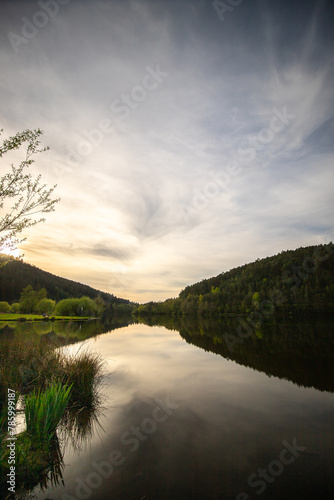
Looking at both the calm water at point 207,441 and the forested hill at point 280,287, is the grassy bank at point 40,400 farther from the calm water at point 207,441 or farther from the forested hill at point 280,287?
the forested hill at point 280,287

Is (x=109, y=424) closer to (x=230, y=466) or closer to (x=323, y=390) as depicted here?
(x=230, y=466)

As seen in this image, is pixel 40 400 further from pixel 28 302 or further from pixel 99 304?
pixel 99 304

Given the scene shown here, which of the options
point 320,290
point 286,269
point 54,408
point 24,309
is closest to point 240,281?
point 286,269

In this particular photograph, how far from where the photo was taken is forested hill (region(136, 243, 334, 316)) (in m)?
115

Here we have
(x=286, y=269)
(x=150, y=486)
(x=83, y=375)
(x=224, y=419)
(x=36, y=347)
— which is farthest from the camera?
(x=286, y=269)

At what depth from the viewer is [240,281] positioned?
146875 mm

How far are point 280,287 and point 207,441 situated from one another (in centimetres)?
13327

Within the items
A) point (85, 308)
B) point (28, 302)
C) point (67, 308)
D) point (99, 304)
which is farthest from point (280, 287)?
point (28, 302)

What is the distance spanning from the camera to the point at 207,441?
761 centimetres

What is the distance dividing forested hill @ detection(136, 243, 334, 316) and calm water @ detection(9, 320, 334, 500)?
113 meters

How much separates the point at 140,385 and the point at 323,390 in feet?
34.3

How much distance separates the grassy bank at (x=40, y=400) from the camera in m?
5.28

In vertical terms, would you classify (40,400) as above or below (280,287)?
below

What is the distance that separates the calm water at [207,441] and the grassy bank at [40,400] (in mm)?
518
